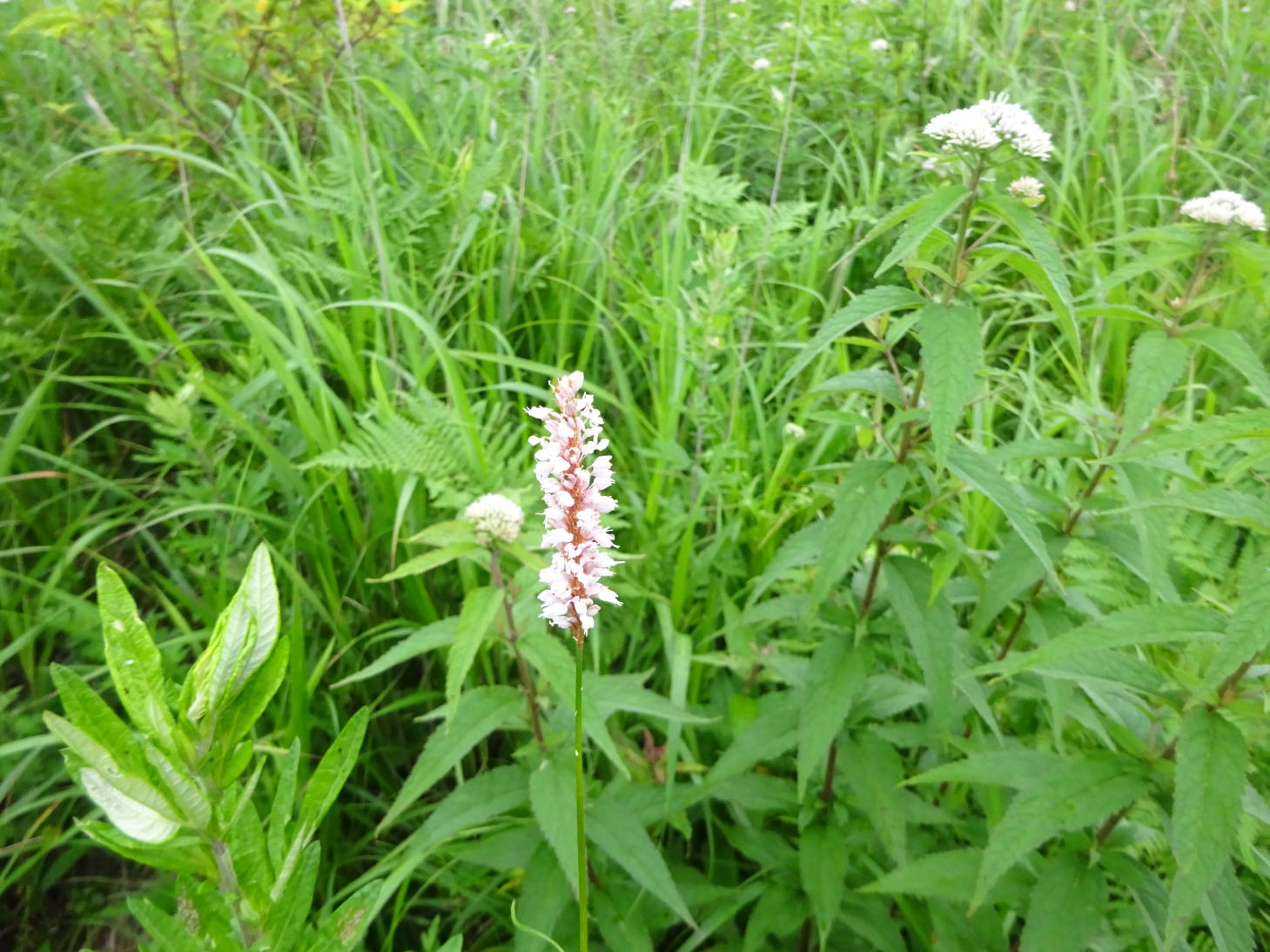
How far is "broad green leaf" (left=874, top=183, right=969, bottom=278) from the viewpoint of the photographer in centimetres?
106

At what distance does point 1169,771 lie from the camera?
42.4 inches

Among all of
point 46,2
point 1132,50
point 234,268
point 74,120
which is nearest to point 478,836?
point 234,268

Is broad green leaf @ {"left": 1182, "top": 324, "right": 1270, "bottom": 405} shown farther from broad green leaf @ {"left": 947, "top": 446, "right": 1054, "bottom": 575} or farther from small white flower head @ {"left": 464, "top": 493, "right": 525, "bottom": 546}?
small white flower head @ {"left": 464, "top": 493, "right": 525, "bottom": 546}

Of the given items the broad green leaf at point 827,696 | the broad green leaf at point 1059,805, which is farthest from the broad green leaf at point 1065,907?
the broad green leaf at point 827,696

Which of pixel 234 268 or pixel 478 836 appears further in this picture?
pixel 234 268

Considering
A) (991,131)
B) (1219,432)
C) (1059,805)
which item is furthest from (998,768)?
(991,131)

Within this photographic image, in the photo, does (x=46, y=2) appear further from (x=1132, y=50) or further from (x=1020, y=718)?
(x=1132, y=50)

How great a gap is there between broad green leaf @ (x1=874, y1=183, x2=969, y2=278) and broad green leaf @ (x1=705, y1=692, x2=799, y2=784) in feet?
2.58

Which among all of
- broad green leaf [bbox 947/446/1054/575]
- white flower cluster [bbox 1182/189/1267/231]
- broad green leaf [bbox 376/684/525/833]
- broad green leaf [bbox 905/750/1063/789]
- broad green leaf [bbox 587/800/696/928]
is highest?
white flower cluster [bbox 1182/189/1267/231]

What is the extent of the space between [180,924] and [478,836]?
43.9 inches

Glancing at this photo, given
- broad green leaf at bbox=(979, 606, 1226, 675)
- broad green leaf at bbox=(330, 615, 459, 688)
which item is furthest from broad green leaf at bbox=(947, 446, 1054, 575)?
broad green leaf at bbox=(330, 615, 459, 688)

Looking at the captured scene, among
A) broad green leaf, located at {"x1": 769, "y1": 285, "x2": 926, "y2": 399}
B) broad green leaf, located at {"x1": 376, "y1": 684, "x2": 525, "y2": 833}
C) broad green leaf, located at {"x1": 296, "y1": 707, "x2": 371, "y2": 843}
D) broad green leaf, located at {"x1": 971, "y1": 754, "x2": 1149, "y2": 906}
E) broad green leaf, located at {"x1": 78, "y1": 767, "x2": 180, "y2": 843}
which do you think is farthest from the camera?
broad green leaf, located at {"x1": 376, "y1": 684, "x2": 525, "y2": 833}

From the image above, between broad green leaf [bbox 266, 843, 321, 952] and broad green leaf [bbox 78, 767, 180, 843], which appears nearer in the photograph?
broad green leaf [bbox 78, 767, 180, 843]

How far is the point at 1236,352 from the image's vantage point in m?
1.23
